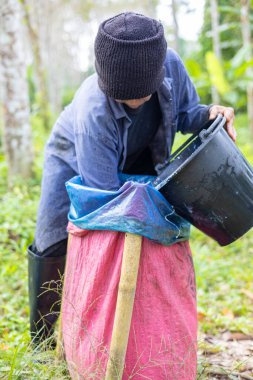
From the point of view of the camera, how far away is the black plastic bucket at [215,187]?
1760mm

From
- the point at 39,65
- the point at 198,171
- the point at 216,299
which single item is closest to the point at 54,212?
the point at 198,171

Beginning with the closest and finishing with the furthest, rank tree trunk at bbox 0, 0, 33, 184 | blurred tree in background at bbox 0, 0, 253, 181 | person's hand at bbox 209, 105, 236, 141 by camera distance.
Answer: person's hand at bbox 209, 105, 236, 141, tree trunk at bbox 0, 0, 33, 184, blurred tree in background at bbox 0, 0, 253, 181

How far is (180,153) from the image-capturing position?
7.30 feet

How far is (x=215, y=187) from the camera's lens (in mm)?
1793

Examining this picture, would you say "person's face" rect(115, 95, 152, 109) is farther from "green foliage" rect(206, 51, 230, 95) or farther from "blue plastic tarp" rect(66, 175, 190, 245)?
"green foliage" rect(206, 51, 230, 95)

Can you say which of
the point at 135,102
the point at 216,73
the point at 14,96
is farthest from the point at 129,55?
the point at 216,73

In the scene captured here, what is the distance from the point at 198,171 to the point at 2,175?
4319mm

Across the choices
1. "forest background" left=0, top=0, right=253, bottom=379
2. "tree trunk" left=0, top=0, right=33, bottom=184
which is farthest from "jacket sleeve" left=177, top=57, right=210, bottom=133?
"tree trunk" left=0, top=0, right=33, bottom=184

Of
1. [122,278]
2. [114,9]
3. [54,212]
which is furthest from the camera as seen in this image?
[114,9]

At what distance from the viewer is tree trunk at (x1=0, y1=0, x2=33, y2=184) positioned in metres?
4.87

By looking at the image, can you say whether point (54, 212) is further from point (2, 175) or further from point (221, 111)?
point (2, 175)

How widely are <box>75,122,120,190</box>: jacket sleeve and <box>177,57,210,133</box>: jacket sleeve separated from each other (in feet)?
1.60

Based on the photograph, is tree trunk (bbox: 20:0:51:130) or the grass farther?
tree trunk (bbox: 20:0:51:130)

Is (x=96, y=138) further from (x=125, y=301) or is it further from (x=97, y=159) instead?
(x=125, y=301)
